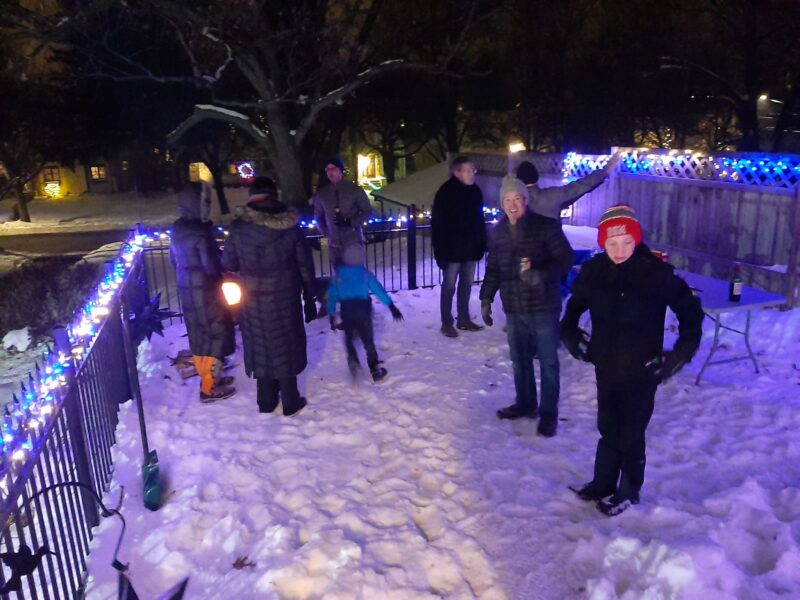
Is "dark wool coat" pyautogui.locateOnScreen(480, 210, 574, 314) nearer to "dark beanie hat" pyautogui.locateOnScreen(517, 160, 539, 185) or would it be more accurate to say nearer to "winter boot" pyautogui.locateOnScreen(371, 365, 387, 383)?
"dark beanie hat" pyautogui.locateOnScreen(517, 160, 539, 185)

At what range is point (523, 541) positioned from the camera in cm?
362

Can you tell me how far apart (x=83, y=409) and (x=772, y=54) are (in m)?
22.4

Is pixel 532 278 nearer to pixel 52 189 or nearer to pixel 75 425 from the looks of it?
pixel 75 425

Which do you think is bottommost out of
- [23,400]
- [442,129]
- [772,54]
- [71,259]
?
[71,259]

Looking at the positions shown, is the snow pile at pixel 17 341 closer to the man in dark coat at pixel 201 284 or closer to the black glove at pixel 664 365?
the man in dark coat at pixel 201 284

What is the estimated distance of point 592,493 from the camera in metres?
3.93

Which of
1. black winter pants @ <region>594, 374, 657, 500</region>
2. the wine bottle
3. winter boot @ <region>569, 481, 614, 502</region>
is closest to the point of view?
black winter pants @ <region>594, 374, 657, 500</region>

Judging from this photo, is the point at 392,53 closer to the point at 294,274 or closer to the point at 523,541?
the point at 294,274

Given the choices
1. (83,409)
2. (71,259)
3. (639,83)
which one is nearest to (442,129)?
(639,83)

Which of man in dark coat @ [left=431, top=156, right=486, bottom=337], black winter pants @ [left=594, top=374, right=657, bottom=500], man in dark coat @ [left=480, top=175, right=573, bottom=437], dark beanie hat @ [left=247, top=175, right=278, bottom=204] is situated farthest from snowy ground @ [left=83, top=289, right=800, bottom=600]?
dark beanie hat @ [left=247, top=175, right=278, bottom=204]

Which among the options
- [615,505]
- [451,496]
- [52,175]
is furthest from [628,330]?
[52,175]

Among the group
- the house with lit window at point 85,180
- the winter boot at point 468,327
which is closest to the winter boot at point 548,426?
the winter boot at point 468,327

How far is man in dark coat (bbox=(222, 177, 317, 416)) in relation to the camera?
4.87 metres

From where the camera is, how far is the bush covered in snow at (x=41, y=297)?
1216 centimetres
